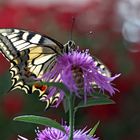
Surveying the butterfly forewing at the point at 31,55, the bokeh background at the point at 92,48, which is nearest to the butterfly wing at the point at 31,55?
the butterfly forewing at the point at 31,55

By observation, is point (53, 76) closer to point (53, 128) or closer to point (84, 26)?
point (53, 128)

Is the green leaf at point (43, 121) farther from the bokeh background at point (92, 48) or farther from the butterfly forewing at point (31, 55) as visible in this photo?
the bokeh background at point (92, 48)

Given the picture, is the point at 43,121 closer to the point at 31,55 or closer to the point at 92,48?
the point at 31,55

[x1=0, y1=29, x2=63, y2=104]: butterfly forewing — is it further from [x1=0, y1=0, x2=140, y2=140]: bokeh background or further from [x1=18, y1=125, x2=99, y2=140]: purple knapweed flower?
[x1=0, y1=0, x2=140, y2=140]: bokeh background

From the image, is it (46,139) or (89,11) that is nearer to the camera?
(46,139)

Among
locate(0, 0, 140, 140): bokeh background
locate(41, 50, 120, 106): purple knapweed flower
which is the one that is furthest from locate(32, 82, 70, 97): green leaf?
locate(0, 0, 140, 140): bokeh background

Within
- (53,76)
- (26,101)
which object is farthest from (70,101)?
(26,101)
